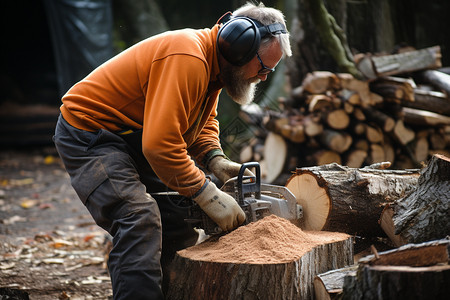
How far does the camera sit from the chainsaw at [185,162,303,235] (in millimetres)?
2773

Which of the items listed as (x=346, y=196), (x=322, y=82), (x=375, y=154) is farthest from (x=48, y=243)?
(x=375, y=154)

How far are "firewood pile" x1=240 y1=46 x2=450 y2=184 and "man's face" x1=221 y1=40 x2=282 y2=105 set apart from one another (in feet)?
→ 8.50

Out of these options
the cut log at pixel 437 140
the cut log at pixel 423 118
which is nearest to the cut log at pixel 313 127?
the cut log at pixel 423 118

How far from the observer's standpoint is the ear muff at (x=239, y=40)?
261cm

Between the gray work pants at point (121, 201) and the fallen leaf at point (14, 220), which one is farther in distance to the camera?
the fallen leaf at point (14, 220)

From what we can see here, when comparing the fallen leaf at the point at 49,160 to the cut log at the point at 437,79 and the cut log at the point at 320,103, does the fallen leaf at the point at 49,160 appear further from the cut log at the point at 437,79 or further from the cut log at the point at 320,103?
the cut log at the point at 437,79

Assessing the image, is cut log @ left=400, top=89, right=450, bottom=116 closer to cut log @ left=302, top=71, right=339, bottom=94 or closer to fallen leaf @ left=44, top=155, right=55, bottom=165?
cut log @ left=302, top=71, right=339, bottom=94

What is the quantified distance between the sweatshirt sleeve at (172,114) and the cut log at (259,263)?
0.39 metres

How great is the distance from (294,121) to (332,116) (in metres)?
0.51

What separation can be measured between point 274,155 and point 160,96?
3510 mm

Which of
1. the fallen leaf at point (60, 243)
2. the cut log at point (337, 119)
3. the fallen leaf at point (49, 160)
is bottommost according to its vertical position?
the fallen leaf at point (49, 160)

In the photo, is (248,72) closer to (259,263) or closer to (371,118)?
(259,263)

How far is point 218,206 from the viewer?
2.62 m

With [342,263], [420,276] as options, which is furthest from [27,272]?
[420,276]
